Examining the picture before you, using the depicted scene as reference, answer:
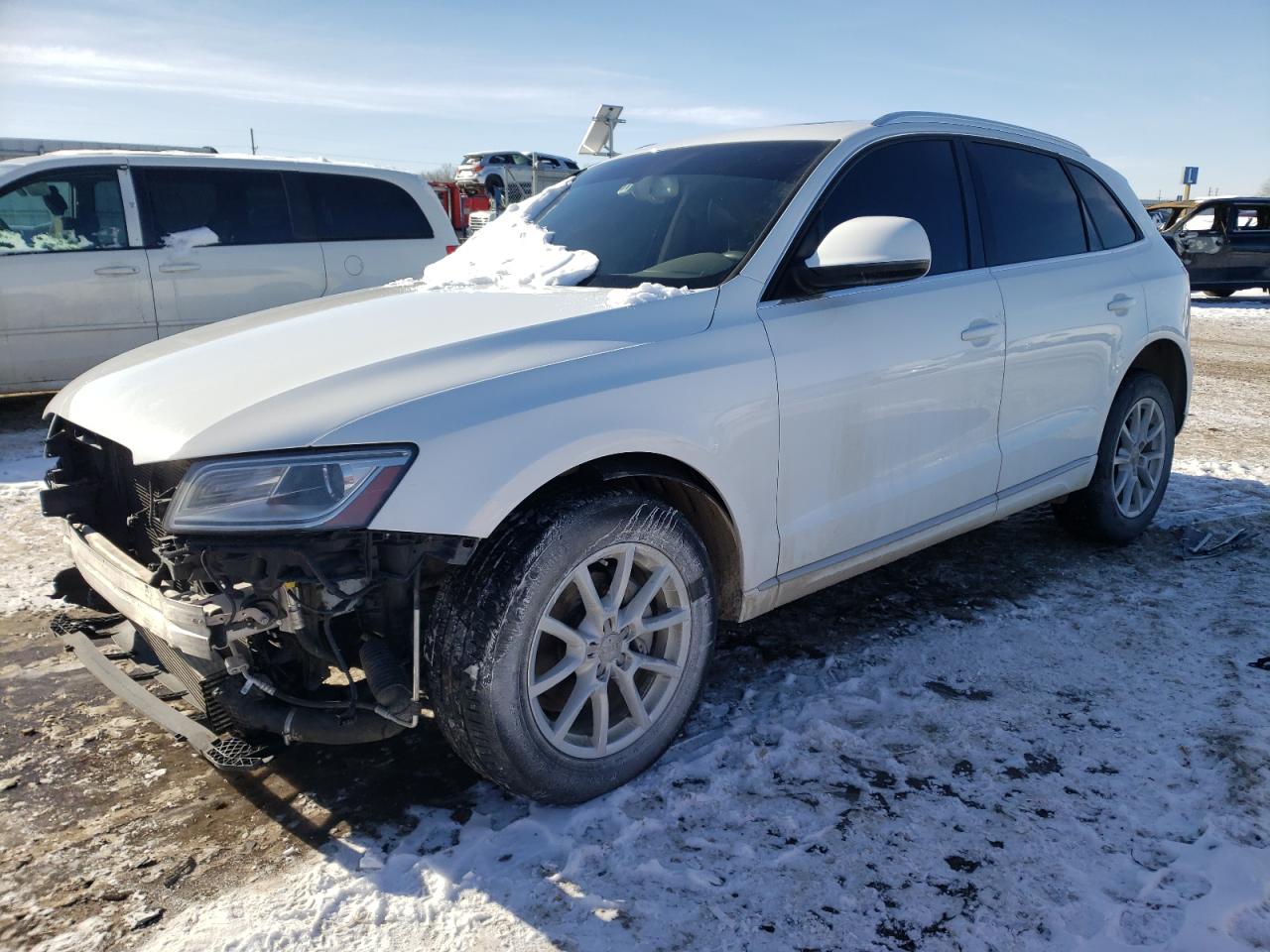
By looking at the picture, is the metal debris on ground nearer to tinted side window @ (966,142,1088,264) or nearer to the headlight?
tinted side window @ (966,142,1088,264)

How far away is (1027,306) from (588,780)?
2488 mm

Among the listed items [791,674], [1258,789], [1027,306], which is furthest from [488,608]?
[1027,306]

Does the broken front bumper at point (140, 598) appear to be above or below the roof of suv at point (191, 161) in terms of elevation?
below

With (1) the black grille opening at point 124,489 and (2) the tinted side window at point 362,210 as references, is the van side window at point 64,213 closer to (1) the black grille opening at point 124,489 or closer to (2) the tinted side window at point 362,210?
(2) the tinted side window at point 362,210

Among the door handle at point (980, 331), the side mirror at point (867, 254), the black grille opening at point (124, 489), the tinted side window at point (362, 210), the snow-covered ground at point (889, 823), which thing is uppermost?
the tinted side window at point (362, 210)

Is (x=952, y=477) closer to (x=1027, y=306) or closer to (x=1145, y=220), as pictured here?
(x=1027, y=306)

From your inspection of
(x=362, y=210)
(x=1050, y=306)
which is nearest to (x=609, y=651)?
(x=1050, y=306)

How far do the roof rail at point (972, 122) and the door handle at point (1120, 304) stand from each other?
77cm

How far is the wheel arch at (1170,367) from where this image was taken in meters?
4.62

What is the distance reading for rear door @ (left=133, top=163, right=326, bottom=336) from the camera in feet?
23.4

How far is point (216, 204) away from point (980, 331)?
19.6ft

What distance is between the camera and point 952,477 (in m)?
3.55

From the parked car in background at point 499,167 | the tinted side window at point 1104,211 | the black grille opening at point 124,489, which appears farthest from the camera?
the parked car in background at point 499,167

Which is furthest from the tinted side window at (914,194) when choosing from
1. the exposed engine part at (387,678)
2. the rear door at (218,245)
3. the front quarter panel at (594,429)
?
the rear door at (218,245)
